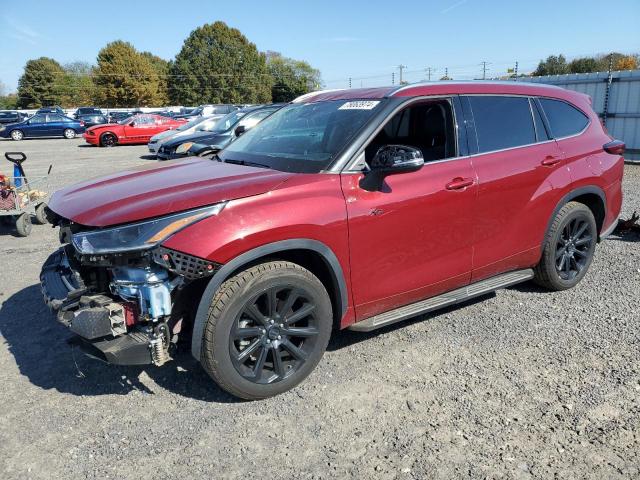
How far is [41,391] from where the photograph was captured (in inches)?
130

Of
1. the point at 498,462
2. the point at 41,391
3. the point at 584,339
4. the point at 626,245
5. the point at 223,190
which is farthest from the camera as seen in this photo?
the point at 626,245

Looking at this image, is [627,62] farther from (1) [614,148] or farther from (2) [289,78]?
(1) [614,148]

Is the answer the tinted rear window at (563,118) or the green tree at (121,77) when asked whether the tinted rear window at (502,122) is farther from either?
the green tree at (121,77)

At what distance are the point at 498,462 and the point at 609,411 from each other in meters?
0.91

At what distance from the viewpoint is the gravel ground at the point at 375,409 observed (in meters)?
2.59

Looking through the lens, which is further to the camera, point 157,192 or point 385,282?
point 385,282

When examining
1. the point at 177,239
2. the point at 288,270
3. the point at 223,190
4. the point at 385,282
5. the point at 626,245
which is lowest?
the point at 626,245

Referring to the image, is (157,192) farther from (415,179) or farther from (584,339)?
(584,339)

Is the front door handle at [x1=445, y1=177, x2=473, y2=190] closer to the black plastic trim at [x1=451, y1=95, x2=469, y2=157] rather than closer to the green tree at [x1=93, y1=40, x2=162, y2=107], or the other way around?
→ the black plastic trim at [x1=451, y1=95, x2=469, y2=157]

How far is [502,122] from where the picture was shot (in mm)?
4082

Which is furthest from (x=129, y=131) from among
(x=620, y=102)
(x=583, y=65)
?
(x=583, y=65)

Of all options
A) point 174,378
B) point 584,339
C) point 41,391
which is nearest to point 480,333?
point 584,339

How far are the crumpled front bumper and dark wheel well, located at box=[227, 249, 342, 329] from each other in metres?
0.85

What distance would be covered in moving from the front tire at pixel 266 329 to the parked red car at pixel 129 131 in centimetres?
2239
